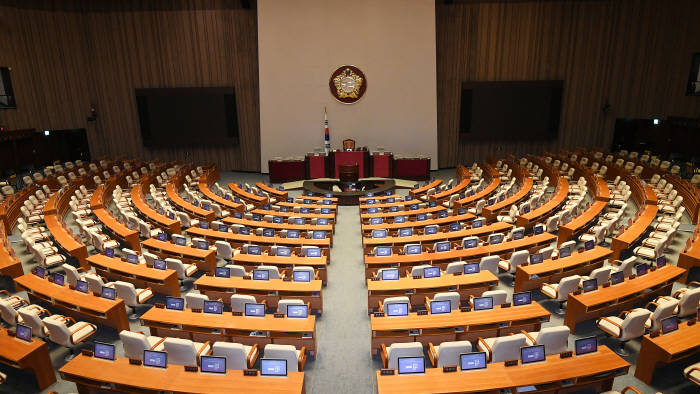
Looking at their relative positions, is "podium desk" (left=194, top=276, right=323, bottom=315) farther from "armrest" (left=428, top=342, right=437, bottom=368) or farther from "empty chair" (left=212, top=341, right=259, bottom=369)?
"armrest" (left=428, top=342, right=437, bottom=368)

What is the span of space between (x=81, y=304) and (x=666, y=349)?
946 cm

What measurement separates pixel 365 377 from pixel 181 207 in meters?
10.2

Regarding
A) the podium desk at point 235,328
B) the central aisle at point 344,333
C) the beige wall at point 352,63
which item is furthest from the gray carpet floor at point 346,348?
the beige wall at point 352,63

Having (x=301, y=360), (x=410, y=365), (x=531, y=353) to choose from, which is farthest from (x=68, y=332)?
(x=531, y=353)

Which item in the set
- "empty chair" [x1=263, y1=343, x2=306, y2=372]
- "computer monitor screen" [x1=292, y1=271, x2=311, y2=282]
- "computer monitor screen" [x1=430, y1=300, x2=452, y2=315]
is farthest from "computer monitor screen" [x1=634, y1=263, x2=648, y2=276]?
"empty chair" [x1=263, y1=343, x2=306, y2=372]

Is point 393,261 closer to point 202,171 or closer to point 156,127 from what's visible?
point 202,171

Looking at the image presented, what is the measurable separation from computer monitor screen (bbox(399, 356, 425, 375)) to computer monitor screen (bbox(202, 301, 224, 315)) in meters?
3.41

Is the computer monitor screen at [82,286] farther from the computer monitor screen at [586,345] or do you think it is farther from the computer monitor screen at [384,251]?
the computer monitor screen at [586,345]

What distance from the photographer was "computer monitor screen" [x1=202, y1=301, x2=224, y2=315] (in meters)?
7.32

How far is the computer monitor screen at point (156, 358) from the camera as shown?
5754 mm

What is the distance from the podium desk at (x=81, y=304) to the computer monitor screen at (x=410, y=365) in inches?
209

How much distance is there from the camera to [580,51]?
73.0ft

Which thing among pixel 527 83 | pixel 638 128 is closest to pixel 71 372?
pixel 527 83

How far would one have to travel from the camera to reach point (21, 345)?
6.38 m
